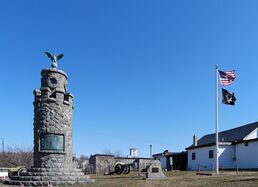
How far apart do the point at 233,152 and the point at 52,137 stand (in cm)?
2501

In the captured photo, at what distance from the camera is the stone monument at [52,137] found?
2400cm

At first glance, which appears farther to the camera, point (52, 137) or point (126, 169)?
point (126, 169)

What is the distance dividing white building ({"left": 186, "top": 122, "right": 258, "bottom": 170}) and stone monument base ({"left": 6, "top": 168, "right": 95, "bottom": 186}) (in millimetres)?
A: 18402

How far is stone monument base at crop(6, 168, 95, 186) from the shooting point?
23094 mm

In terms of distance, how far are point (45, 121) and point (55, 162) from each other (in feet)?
9.15

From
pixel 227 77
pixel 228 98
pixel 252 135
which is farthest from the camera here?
Answer: pixel 252 135

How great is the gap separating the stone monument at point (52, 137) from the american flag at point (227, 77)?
1381 centimetres

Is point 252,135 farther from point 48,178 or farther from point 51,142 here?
point 48,178

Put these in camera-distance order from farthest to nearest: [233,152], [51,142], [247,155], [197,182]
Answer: [233,152] → [247,155] → [51,142] → [197,182]

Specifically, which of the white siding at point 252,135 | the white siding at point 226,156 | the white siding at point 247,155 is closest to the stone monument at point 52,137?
the white siding at point 247,155

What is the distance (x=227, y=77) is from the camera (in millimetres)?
32312

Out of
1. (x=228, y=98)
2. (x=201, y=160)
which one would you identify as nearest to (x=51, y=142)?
(x=228, y=98)

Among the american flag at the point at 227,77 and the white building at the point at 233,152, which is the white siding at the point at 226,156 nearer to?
the white building at the point at 233,152

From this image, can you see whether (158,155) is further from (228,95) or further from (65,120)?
(65,120)
